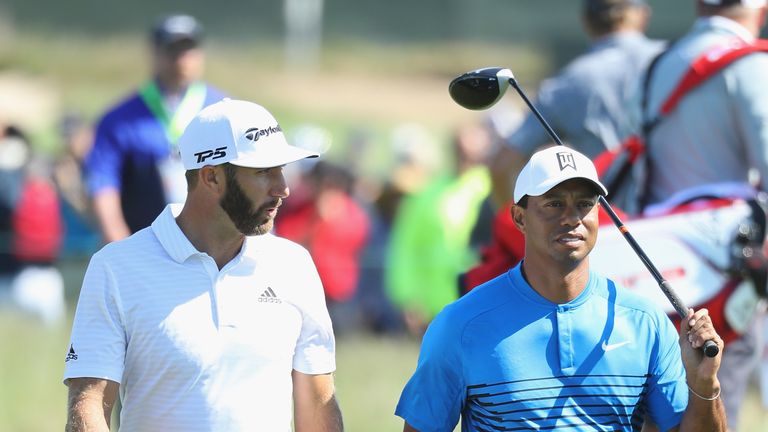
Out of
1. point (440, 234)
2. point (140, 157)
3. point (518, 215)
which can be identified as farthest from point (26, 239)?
point (518, 215)

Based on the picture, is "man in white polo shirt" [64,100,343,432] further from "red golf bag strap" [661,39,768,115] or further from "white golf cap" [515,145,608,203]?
"red golf bag strap" [661,39,768,115]

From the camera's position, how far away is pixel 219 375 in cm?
505

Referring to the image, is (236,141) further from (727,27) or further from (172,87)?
(172,87)

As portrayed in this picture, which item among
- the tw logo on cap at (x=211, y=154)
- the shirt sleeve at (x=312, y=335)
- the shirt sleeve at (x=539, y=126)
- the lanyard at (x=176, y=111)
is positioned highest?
the lanyard at (x=176, y=111)

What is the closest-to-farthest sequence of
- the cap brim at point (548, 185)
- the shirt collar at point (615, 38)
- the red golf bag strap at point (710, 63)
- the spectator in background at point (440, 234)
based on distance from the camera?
1. the cap brim at point (548, 185)
2. the red golf bag strap at point (710, 63)
3. the shirt collar at point (615, 38)
4. the spectator in background at point (440, 234)

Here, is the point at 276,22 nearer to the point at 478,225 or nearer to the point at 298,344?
the point at 478,225

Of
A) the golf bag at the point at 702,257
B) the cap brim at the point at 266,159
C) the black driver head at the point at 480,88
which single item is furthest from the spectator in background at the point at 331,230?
the cap brim at the point at 266,159

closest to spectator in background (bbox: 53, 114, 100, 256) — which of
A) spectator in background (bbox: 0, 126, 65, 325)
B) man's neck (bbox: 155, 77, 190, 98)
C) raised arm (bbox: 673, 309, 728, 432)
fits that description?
spectator in background (bbox: 0, 126, 65, 325)

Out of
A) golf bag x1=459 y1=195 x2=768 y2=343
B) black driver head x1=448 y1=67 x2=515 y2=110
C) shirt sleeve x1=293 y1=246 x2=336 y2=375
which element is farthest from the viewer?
golf bag x1=459 y1=195 x2=768 y2=343

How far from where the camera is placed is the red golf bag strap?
6586 mm

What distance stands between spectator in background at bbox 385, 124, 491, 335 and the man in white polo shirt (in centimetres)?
672

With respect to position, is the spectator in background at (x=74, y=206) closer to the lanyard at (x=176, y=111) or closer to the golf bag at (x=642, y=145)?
the lanyard at (x=176, y=111)

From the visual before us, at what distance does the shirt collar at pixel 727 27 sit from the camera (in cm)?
685

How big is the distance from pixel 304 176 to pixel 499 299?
33.1 ft
